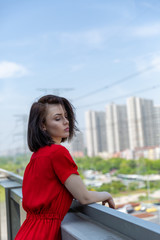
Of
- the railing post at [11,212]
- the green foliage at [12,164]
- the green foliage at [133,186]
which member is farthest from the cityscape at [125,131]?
the railing post at [11,212]

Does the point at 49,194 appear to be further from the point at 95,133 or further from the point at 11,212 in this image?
the point at 95,133

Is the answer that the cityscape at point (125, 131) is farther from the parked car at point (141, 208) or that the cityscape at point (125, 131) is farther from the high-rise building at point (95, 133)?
the parked car at point (141, 208)

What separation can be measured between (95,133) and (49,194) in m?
32.0

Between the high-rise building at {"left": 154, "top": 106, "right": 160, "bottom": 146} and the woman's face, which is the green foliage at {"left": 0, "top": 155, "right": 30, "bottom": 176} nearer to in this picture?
the woman's face

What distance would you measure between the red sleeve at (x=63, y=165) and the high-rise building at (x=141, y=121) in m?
30.2

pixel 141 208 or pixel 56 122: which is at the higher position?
pixel 56 122

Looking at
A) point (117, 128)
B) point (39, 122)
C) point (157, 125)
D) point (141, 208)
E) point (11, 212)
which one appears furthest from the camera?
point (117, 128)

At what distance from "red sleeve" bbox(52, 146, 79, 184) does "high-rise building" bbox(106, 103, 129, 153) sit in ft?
101

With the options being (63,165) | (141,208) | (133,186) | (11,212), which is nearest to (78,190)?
(63,165)

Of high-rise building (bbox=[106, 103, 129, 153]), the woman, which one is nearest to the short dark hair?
the woman

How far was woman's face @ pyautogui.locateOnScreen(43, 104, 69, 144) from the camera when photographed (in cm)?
74

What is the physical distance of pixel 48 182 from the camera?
68cm

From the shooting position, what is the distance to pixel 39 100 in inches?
30.2

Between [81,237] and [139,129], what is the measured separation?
104 feet
